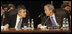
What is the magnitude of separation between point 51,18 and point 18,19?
1.80ft

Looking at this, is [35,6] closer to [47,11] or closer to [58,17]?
[47,11]

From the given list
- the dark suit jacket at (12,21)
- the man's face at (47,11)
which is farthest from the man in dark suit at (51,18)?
the dark suit jacket at (12,21)

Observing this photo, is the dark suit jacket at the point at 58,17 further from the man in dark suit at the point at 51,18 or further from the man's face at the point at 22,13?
the man's face at the point at 22,13

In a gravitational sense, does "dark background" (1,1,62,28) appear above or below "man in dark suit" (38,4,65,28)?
above

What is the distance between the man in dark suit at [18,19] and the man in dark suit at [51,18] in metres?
0.28

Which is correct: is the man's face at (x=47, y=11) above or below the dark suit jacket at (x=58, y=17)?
above

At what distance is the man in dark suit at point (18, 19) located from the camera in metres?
2.23

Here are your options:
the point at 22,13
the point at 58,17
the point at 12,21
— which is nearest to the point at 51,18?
the point at 58,17

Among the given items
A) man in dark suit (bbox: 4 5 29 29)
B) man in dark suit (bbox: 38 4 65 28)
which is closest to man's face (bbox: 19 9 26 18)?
man in dark suit (bbox: 4 5 29 29)

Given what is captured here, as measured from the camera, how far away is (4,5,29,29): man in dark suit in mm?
2230

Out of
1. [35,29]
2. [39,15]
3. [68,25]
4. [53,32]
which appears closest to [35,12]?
[39,15]

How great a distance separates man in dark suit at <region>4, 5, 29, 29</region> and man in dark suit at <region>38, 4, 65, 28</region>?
0.28 metres

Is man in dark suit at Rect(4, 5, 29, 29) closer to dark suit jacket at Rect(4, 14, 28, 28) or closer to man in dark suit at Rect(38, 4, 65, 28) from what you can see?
dark suit jacket at Rect(4, 14, 28, 28)

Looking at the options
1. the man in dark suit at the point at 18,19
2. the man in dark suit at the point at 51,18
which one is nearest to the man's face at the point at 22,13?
the man in dark suit at the point at 18,19
